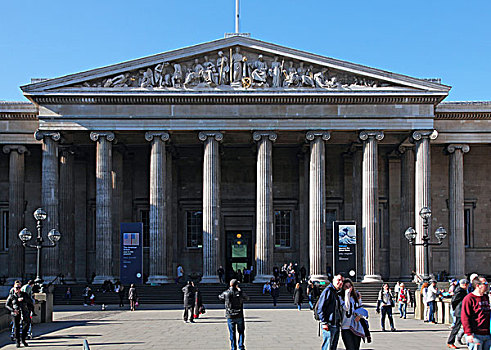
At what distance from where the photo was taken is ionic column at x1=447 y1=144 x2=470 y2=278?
158 ft

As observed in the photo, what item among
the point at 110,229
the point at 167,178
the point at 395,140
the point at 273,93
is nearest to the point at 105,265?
the point at 110,229

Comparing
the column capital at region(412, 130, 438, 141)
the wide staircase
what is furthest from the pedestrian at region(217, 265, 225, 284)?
the column capital at region(412, 130, 438, 141)

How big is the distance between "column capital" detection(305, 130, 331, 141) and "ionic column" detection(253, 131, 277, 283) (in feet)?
6.82

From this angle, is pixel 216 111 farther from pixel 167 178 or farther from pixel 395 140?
pixel 395 140

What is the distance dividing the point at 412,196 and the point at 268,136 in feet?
37.0

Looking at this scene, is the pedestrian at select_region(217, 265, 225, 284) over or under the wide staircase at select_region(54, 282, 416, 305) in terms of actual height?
over

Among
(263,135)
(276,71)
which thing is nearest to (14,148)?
(263,135)

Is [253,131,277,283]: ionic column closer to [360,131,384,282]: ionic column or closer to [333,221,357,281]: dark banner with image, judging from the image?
[333,221,357,281]: dark banner with image

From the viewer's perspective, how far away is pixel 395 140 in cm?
4834

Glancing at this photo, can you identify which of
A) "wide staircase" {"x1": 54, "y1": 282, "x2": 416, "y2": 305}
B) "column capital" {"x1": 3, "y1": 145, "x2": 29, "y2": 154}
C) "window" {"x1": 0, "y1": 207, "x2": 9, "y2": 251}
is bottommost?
"wide staircase" {"x1": 54, "y1": 282, "x2": 416, "y2": 305}

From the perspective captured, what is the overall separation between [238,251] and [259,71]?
15.0 metres

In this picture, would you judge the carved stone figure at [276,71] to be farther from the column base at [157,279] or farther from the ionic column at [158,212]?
the column base at [157,279]

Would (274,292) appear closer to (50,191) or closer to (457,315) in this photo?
(50,191)

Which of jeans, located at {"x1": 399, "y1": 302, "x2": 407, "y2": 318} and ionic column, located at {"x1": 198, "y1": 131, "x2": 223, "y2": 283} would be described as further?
ionic column, located at {"x1": 198, "y1": 131, "x2": 223, "y2": 283}
